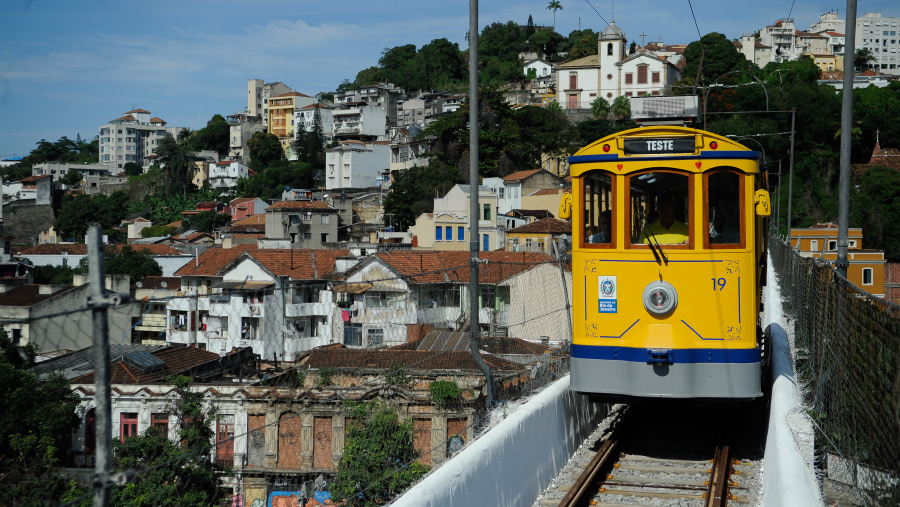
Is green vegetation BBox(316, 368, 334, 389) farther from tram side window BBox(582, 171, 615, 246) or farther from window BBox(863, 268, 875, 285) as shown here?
window BBox(863, 268, 875, 285)

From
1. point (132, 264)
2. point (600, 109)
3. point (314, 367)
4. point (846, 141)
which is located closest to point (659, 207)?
point (846, 141)

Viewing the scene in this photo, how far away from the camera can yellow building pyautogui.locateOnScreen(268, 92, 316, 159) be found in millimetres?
139250

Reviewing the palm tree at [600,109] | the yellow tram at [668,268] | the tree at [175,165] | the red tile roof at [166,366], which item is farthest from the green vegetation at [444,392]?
the tree at [175,165]

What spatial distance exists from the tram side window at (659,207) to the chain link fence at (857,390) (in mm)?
1537

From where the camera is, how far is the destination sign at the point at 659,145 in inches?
355

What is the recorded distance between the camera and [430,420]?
20.2m

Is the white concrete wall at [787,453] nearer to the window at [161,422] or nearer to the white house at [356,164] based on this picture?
the window at [161,422]

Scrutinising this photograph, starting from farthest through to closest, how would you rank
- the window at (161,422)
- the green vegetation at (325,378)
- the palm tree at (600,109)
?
the palm tree at (600,109), the green vegetation at (325,378), the window at (161,422)

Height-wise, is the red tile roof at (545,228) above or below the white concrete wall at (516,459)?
above

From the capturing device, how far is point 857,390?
5801 millimetres

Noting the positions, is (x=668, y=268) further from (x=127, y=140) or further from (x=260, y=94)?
(x=127, y=140)

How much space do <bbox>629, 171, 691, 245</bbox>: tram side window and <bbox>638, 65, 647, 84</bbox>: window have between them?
8721 cm

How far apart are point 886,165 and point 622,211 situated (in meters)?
60.4

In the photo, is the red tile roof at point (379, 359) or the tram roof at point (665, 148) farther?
the red tile roof at point (379, 359)
